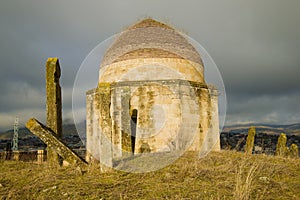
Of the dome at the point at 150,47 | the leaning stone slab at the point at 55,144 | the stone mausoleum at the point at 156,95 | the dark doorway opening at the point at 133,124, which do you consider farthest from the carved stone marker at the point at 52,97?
the dome at the point at 150,47

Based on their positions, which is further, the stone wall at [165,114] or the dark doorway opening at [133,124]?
the dark doorway opening at [133,124]

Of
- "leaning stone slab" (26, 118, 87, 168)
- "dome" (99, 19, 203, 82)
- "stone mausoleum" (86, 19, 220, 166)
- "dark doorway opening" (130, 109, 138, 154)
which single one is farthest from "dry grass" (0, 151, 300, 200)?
"dome" (99, 19, 203, 82)

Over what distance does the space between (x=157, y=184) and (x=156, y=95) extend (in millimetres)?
6200

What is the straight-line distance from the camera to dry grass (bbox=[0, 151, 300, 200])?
4367mm

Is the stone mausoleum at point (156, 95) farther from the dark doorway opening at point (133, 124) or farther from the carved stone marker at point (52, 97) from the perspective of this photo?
the carved stone marker at point (52, 97)

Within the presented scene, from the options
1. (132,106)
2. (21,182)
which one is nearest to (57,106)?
(21,182)

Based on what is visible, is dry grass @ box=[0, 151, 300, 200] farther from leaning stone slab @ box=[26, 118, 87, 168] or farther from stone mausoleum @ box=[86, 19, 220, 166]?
stone mausoleum @ box=[86, 19, 220, 166]

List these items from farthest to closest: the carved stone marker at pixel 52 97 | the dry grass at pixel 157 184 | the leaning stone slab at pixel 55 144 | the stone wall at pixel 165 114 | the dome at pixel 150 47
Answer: the dome at pixel 150 47 → the stone wall at pixel 165 114 → the carved stone marker at pixel 52 97 → the leaning stone slab at pixel 55 144 → the dry grass at pixel 157 184

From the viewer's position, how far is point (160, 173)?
5918 millimetres

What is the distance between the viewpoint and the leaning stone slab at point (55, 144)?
20.4 ft

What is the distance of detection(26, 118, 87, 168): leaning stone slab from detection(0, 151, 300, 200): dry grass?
0.23 meters

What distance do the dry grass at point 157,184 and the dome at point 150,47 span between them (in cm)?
663

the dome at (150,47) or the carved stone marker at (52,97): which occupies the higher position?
the dome at (150,47)

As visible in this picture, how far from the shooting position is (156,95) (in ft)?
36.0
